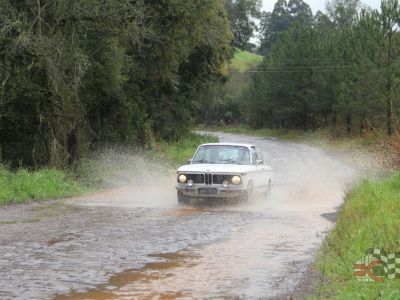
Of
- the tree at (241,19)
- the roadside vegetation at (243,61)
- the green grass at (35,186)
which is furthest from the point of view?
the roadside vegetation at (243,61)

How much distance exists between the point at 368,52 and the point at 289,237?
34041 millimetres

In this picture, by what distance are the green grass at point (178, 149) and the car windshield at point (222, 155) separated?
15.0 m

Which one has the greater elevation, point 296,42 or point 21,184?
point 296,42

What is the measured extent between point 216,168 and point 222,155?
1.33m

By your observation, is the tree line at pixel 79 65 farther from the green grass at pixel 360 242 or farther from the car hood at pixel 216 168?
the green grass at pixel 360 242

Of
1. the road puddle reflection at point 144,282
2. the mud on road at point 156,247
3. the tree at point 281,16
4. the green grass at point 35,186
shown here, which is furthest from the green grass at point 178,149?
the tree at point 281,16

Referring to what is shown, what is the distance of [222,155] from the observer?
60.3ft

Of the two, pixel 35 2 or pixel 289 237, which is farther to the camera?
pixel 35 2

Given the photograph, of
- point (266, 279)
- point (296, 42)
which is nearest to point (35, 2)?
point (266, 279)

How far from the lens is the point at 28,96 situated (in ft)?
71.8

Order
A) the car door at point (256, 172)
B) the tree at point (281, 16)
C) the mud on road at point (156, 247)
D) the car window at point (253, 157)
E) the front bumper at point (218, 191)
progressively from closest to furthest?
the mud on road at point (156, 247)
the front bumper at point (218, 191)
the car door at point (256, 172)
the car window at point (253, 157)
the tree at point (281, 16)

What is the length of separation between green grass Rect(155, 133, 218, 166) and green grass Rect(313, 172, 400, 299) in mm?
19968

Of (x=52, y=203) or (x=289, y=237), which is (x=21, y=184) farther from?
(x=289, y=237)

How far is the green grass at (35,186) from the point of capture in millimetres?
18125
